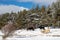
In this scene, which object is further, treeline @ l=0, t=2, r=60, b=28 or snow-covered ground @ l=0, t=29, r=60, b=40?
treeline @ l=0, t=2, r=60, b=28

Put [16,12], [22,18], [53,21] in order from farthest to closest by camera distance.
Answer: [16,12], [22,18], [53,21]

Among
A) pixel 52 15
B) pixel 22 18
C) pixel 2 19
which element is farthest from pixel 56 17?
pixel 2 19

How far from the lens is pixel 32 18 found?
93.8 ft

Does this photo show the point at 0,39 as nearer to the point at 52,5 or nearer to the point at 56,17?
the point at 56,17

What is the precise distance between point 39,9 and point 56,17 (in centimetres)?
606

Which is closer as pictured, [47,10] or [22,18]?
[22,18]

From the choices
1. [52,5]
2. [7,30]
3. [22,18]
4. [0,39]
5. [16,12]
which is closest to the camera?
[0,39]

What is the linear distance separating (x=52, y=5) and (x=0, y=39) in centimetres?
2038

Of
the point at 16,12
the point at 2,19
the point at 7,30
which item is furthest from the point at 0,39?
the point at 16,12

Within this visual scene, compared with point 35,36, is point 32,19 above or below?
above

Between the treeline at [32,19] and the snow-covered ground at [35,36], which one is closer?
the snow-covered ground at [35,36]

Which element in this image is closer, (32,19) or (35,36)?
(35,36)

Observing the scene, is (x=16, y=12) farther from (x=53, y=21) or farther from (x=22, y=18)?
(x=53, y=21)

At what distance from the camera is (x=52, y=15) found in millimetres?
28047
